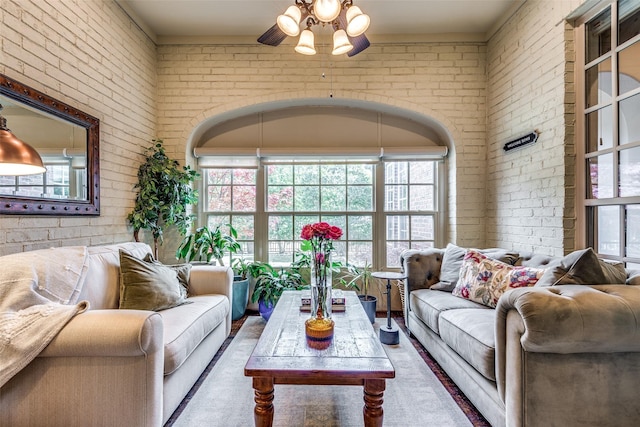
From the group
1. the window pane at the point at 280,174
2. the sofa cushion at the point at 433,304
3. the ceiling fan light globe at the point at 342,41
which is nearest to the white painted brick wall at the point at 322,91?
the window pane at the point at 280,174

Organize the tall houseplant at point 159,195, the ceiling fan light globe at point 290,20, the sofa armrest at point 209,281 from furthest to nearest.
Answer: the tall houseplant at point 159,195, the sofa armrest at point 209,281, the ceiling fan light globe at point 290,20

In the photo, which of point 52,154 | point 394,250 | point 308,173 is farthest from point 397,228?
point 52,154

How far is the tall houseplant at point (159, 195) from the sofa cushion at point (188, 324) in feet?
3.38

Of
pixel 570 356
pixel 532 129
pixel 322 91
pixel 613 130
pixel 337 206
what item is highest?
pixel 322 91

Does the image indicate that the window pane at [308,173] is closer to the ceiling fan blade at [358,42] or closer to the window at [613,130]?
the ceiling fan blade at [358,42]

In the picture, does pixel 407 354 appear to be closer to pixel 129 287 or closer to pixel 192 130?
pixel 129 287

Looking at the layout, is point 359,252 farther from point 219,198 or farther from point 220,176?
point 220,176

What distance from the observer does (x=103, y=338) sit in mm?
1354

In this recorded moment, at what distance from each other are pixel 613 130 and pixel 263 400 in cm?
274

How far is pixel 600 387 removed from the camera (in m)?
1.37

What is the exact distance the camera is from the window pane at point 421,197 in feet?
12.6

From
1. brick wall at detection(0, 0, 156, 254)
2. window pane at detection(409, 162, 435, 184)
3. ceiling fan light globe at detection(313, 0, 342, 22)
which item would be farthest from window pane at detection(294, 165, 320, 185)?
ceiling fan light globe at detection(313, 0, 342, 22)

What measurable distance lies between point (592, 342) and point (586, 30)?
2352mm

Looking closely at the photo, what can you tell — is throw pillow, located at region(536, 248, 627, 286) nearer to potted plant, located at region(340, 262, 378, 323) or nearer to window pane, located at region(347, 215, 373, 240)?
potted plant, located at region(340, 262, 378, 323)
